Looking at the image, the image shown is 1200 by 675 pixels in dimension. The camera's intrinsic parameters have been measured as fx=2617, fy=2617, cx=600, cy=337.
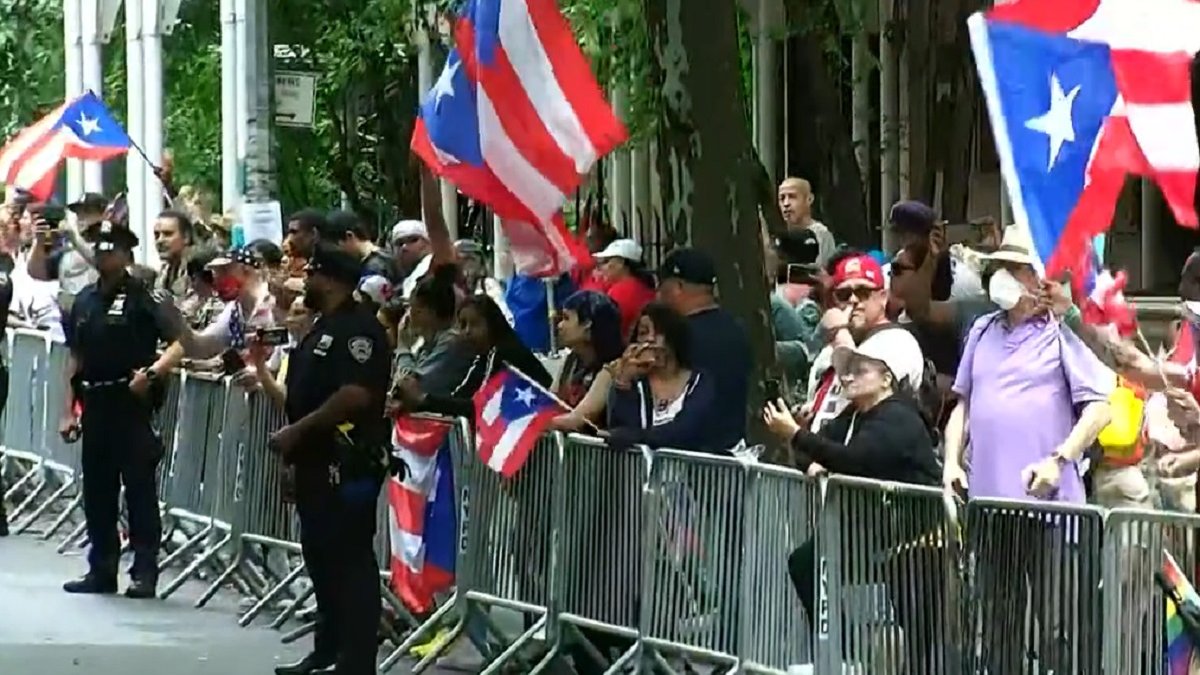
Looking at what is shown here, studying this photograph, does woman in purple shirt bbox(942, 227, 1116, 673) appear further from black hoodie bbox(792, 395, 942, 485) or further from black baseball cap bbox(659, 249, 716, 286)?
black baseball cap bbox(659, 249, 716, 286)

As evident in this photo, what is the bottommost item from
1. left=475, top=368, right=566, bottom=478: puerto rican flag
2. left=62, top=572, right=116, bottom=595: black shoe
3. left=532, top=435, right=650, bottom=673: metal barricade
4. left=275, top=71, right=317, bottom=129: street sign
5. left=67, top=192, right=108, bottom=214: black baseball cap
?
left=62, top=572, right=116, bottom=595: black shoe

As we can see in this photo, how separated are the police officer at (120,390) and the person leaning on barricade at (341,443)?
3079mm

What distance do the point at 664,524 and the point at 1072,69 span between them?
2.81 meters

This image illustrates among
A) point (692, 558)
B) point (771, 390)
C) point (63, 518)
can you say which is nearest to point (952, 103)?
point (63, 518)

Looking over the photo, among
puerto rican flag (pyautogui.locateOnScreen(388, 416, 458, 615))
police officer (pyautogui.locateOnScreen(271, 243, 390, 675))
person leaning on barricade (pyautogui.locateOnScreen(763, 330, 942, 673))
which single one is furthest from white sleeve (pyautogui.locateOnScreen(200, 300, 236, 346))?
person leaning on barricade (pyautogui.locateOnScreen(763, 330, 942, 673))

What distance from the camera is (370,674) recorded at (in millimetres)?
10828

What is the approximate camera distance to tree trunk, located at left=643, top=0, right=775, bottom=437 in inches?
501

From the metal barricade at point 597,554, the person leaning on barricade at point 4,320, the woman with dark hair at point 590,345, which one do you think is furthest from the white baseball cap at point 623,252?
the person leaning on barricade at point 4,320

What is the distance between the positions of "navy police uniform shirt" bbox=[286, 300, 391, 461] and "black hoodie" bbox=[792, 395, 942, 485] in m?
2.04

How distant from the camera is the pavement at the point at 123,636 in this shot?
12055 millimetres

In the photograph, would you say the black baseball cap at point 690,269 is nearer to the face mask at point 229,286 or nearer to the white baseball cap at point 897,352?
the white baseball cap at point 897,352

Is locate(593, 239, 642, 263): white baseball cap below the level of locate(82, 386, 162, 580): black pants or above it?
above

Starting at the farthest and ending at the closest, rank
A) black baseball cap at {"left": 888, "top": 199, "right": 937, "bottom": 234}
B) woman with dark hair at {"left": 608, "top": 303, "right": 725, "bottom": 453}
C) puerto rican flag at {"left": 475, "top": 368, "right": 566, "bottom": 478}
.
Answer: black baseball cap at {"left": 888, "top": 199, "right": 937, "bottom": 234}
puerto rican flag at {"left": 475, "top": 368, "right": 566, "bottom": 478}
woman with dark hair at {"left": 608, "top": 303, "right": 725, "bottom": 453}

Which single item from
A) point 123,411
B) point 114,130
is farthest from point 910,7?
point 123,411
